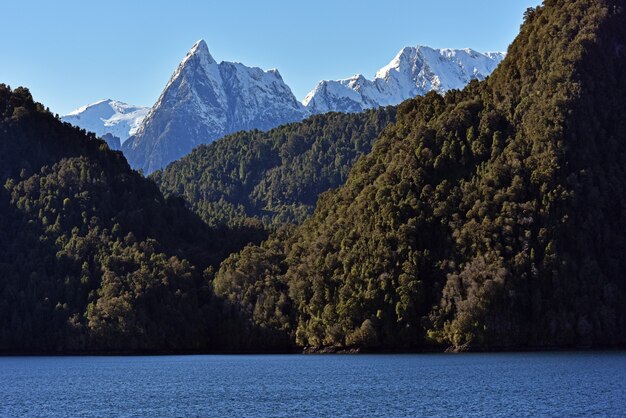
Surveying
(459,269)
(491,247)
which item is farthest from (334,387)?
(491,247)

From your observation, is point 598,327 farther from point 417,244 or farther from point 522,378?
point 522,378

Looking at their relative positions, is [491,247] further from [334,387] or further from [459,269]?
[334,387]

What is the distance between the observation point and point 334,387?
371 feet

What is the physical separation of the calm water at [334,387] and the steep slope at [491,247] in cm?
1456

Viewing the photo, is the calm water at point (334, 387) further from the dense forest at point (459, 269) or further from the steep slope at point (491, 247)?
the dense forest at point (459, 269)

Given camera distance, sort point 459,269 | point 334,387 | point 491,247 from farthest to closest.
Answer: point 459,269 → point 491,247 → point 334,387

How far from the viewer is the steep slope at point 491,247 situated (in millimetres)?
170500

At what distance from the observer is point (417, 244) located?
184m

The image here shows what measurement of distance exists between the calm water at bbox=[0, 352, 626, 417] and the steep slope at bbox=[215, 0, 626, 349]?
14561 mm

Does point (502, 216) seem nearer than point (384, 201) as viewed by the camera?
Yes

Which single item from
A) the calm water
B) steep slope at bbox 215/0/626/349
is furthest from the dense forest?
the calm water

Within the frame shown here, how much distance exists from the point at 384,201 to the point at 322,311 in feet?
71.6

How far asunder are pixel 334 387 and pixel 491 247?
71197mm

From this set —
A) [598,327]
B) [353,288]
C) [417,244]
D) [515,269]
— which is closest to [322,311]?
[353,288]
